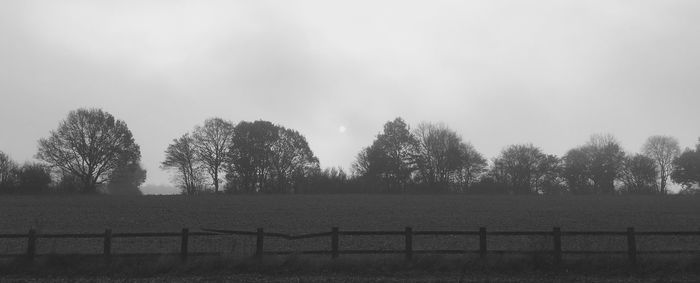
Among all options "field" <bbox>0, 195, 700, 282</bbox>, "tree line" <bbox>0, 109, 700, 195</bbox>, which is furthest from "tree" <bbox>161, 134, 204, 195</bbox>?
"field" <bbox>0, 195, 700, 282</bbox>

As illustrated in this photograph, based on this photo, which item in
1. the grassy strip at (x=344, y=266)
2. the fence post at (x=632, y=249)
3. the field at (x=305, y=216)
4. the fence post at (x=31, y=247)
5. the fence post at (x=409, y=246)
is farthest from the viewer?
the field at (x=305, y=216)

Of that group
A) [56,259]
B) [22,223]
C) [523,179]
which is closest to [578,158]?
[523,179]

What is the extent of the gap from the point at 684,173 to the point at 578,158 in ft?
55.2

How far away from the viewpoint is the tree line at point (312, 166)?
7250cm

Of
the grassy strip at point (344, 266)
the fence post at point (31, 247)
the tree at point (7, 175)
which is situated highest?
the tree at point (7, 175)

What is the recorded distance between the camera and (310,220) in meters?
35.2

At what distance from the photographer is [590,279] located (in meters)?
13.4

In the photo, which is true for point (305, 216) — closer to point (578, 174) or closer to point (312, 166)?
point (312, 166)

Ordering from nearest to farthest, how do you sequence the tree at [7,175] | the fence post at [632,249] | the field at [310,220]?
the fence post at [632,249] → the field at [310,220] → the tree at [7,175]

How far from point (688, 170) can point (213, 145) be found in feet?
259

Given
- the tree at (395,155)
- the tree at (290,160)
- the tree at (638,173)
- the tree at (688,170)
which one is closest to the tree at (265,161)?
the tree at (290,160)

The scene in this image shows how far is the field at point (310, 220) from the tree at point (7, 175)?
59.9ft

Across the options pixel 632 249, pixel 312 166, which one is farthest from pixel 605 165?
pixel 632 249

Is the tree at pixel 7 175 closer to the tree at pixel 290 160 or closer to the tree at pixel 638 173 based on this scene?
the tree at pixel 290 160
